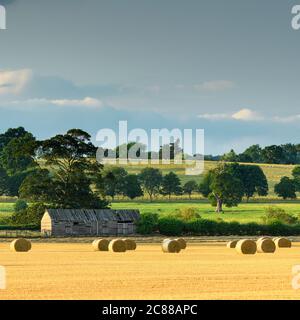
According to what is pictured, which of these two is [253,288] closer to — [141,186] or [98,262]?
[98,262]

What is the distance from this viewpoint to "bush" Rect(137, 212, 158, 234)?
106812mm

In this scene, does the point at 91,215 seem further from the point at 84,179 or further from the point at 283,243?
the point at 283,243

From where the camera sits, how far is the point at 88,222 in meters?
107

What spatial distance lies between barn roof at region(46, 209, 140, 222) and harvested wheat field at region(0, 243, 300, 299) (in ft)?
178

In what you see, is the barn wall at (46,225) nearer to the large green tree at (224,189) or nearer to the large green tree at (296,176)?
the large green tree at (224,189)

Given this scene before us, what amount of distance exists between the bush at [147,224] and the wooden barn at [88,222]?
3.09 ft

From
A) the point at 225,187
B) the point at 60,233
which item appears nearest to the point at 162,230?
the point at 60,233

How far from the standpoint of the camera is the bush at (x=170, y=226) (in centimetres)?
10594

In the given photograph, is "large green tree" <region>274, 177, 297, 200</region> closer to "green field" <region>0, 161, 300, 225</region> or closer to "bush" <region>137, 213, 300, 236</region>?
"green field" <region>0, 161, 300, 225</region>

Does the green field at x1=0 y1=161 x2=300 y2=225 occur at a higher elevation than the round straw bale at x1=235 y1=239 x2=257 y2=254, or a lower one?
higher

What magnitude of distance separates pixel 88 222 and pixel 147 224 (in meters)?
7.00

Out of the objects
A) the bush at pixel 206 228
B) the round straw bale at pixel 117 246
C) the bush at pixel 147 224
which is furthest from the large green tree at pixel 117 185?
the round straw bale at pixel 117 246

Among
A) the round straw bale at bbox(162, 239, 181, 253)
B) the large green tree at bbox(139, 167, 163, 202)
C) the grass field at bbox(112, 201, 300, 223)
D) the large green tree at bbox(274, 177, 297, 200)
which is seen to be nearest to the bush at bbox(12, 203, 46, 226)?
the grass field at bbox(112, 201, 300, 223)
